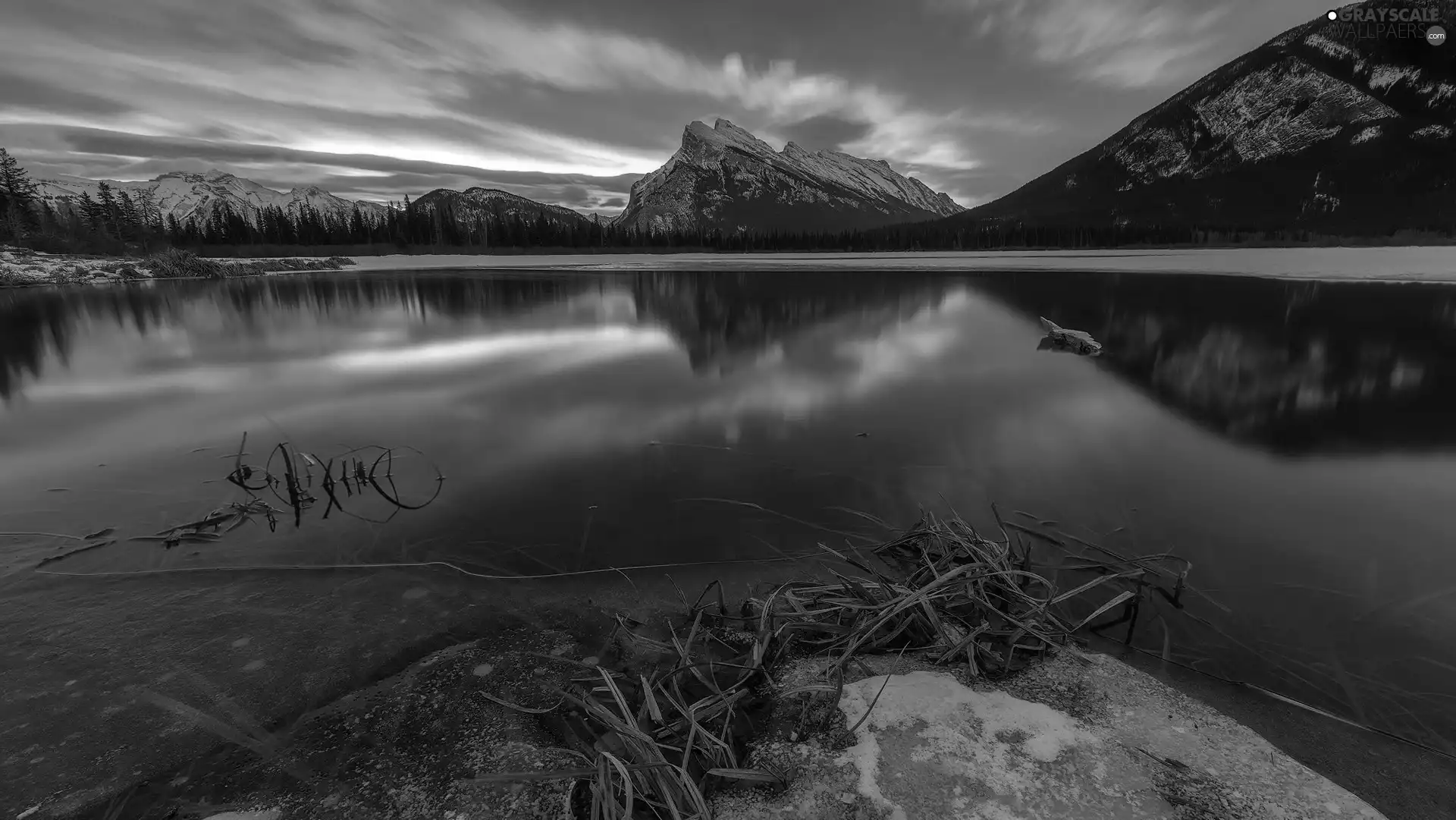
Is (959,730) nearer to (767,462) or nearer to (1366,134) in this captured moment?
(767,462)

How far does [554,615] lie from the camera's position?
4406 millimetres

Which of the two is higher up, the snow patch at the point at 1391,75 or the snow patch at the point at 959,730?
the snow patch at the point at 1391,75

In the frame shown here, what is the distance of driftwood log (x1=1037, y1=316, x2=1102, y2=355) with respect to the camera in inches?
594

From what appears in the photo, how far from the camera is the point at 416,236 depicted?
102m

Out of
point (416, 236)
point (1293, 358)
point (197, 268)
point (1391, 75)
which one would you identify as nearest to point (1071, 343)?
point (1293, 358)

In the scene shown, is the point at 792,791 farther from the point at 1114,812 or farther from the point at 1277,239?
the point at 1277,239

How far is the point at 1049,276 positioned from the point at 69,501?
52.6 meters

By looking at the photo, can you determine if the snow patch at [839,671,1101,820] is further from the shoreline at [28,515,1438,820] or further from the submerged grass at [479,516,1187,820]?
the submerged grass at [479,516,1187,820]

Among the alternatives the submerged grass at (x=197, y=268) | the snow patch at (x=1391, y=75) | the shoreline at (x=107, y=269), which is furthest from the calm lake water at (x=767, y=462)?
the snow patch at (x=1391, y=75)

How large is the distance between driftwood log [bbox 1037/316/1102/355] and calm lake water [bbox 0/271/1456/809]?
1.05 m

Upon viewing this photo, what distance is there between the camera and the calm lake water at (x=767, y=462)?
414 centimetres

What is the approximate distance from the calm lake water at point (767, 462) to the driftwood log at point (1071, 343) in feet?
3.44

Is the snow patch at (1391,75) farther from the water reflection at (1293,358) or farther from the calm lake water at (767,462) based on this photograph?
the calm lake water at (767,462)

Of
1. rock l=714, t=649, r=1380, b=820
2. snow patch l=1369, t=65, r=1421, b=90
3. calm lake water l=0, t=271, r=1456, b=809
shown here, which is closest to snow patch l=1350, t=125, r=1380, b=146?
snow patch l=1369, t=65, r=1421, b=90
